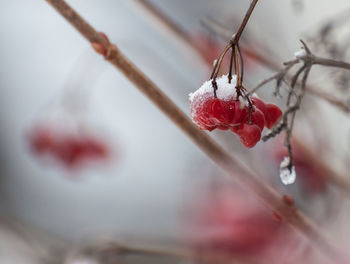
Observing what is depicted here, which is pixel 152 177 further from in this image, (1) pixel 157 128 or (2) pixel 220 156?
(2) pixel 220 156

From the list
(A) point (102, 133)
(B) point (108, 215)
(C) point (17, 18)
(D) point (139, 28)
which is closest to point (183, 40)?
(A) point (102, 133)

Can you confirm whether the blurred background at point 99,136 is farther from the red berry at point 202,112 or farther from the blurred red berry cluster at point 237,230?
the red berry at point 202,112

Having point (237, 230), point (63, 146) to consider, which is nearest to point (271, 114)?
point (237, 230)

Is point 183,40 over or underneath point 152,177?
underneath

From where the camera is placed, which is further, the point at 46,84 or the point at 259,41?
the point at 46,84

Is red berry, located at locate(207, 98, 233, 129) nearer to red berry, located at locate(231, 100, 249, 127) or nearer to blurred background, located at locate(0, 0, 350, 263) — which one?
red berry, located at locate(231, 100, 249, 127)

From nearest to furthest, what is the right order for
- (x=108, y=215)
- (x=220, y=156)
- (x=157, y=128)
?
1. (x=220, y=156)
2. (x=108, y=215)
3. (x=157, y=128)

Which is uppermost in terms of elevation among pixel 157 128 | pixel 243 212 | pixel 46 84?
pixel 46 84
